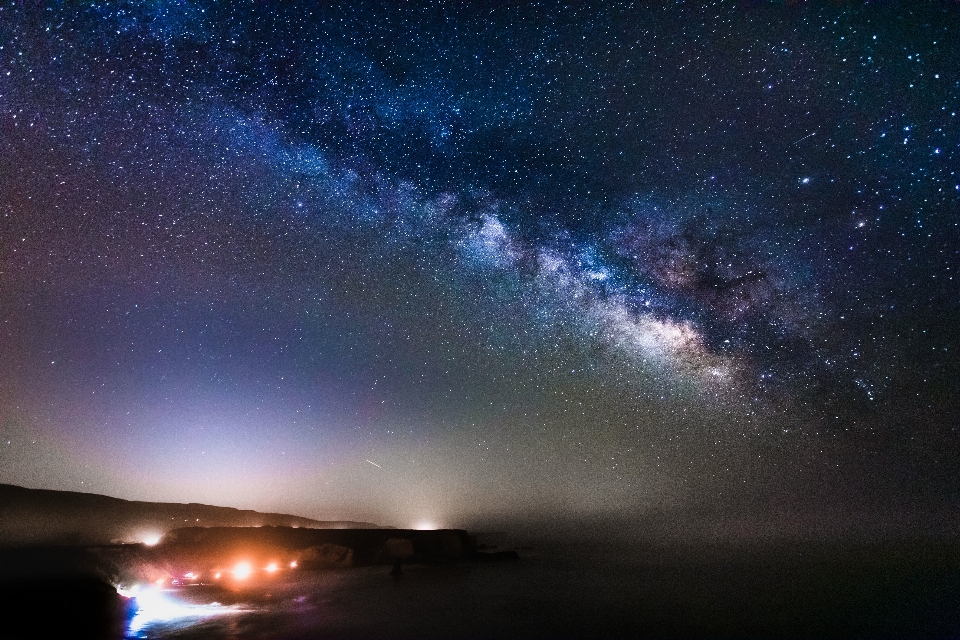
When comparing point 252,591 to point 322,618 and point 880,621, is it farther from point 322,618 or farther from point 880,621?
point 880,621

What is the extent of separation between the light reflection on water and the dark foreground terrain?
0.14m

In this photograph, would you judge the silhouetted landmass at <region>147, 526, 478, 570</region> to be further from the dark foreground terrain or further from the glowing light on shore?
the glowing light on shore

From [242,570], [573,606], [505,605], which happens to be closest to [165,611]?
[505,605]

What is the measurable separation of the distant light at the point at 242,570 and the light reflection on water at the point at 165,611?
17.8 m

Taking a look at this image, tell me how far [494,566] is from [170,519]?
2877 inches

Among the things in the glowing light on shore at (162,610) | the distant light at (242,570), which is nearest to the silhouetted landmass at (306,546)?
the distant light at (242,570)

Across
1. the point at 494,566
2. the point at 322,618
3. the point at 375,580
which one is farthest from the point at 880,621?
the point at 494,566

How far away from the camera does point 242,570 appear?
191 feet

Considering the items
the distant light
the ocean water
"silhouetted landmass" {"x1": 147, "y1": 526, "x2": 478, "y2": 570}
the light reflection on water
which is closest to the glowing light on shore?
the light reflection on water

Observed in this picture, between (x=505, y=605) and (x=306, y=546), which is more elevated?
(x=505, y=605)

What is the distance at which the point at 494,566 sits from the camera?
223 feet

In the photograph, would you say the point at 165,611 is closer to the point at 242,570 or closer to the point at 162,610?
the point at 162,610

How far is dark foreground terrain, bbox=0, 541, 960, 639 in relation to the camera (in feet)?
74.7

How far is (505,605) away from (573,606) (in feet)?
14.0
